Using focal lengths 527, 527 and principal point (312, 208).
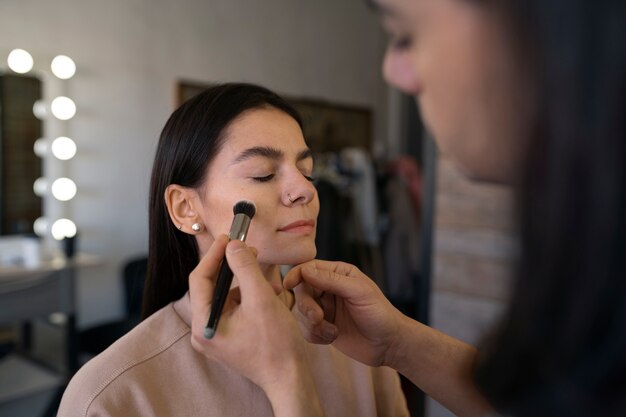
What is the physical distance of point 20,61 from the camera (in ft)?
6.89

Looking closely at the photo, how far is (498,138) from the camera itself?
0.27 metres

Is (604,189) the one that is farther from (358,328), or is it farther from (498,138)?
(358,328)

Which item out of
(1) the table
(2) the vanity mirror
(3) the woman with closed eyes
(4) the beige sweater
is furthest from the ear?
(2) the vanity mirror

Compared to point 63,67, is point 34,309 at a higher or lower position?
lower

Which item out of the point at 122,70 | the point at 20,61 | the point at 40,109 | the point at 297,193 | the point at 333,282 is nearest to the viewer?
the point at 333,282

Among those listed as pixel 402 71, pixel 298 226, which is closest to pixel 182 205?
pixel 298 226

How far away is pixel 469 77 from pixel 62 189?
231 centimetres

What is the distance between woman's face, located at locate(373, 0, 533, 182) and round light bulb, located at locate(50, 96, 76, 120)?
2.24 m

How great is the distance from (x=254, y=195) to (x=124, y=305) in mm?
1978

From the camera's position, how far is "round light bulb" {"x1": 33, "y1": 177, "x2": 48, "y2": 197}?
87.7 inches

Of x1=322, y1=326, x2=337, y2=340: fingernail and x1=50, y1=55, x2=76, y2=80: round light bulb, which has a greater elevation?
x1=50, y1=55, x2=76, y2=80: round light bulb

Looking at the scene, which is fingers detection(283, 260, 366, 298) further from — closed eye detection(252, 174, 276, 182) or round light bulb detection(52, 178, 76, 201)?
round light bulb detection(52, 178, 76, 201)

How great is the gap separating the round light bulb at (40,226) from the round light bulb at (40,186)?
109mm

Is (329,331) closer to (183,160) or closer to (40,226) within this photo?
(183,160)
